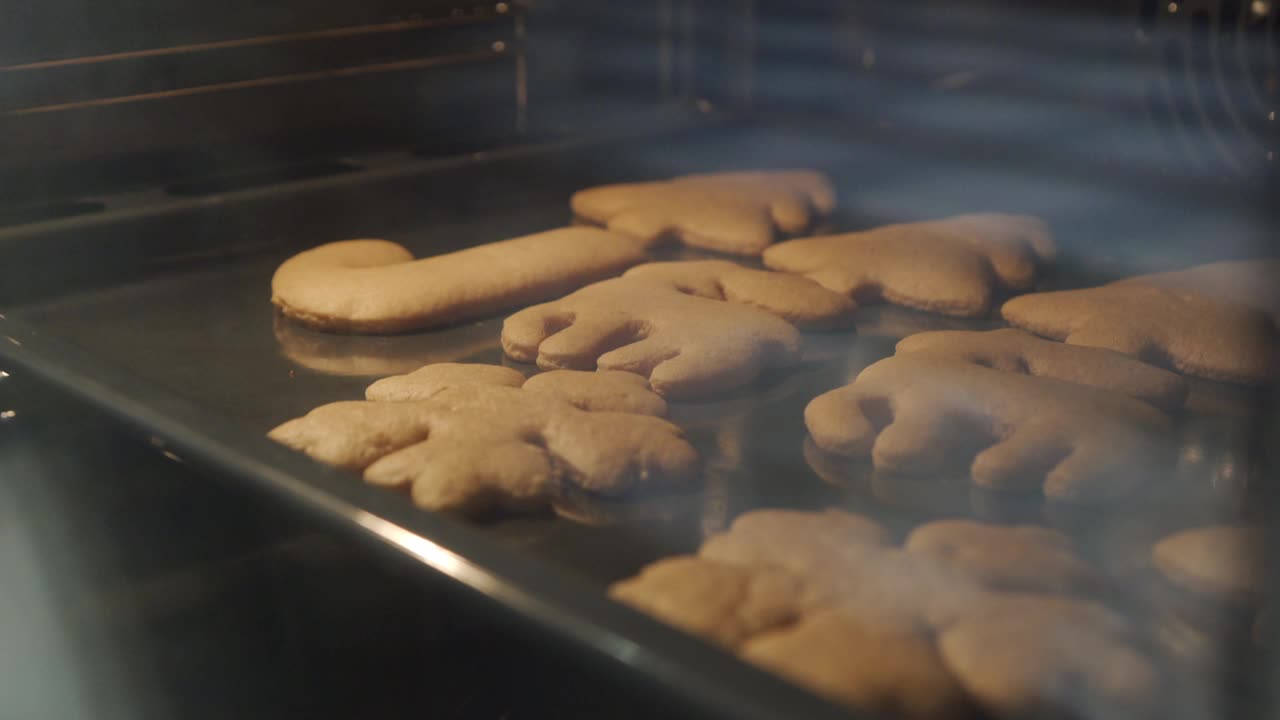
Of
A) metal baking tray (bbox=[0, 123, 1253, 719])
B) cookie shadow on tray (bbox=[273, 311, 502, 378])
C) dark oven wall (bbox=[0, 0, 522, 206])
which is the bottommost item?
cookie shadow on tray (bbox=[273, 311, 502, 378])

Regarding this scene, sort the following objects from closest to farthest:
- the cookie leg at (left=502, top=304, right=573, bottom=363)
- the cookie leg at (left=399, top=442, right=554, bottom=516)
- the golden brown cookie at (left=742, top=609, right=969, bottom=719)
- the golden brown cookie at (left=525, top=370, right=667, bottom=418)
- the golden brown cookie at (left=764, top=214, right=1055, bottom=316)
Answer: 1. the golden brown cookie at (left=742, top=609, right=969, bottom=719)
2. the cookie leg at (left=399, top=442, right=554, bottom=516)
3. the golden brown cookie at (left=525, top=370, right=667, bottom=418)
4. the cookie leg at (left=502, top=304, right=573, bottom=363)
5. the golden brown cookie at (left=764, top=214, right=1055, bottom=316)

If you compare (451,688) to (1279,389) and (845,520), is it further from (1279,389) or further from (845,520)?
(1279,389)

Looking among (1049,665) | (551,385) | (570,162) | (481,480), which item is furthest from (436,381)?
(570,162)

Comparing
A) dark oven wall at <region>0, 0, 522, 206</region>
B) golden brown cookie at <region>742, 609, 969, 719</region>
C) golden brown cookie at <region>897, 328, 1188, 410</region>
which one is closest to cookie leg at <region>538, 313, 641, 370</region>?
golden brown cookie at <region>897, 328, 1188, 410</region>

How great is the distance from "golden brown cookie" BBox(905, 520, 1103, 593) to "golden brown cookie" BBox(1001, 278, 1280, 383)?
376mm

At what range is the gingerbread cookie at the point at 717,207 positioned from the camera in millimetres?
1368

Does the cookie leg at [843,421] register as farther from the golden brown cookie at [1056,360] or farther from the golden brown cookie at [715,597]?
the golden brown cookie at [715,597]

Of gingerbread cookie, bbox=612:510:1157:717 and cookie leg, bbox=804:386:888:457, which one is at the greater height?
gingerbread cookie, bbox=612:510:1157:717

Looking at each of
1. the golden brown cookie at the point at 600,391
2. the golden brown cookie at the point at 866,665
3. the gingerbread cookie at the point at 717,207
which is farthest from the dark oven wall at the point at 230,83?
the golden brown cookie at the point at 866,665

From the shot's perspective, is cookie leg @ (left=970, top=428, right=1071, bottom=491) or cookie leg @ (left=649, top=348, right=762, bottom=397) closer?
cookie leg @ (left=970, top=428, right=1071, bottom=491)

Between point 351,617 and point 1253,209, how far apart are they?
1084 millimetres

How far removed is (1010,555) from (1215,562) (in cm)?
11

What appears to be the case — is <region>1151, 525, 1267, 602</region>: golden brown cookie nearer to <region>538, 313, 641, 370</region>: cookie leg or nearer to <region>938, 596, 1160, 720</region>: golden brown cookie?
<region>938, 596, 1160, 720</region>: golden brown cookie

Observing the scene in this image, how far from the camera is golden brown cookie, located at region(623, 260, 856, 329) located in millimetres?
1138
